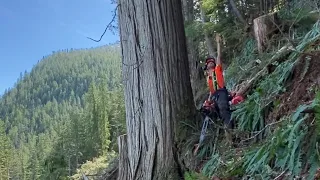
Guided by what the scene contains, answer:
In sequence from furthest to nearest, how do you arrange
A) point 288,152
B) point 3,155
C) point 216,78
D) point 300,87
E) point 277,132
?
1. point 3,155
2. point 216,78
3. point 300,87
4. point 277,132
5. point 288,152

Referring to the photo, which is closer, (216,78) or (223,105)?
(223,105)

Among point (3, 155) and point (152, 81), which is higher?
point (152, 81)

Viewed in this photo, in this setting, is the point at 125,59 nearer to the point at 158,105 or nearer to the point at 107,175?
the point at 158,105

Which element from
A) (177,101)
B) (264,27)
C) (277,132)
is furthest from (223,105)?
(264,27)

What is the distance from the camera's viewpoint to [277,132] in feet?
9.05

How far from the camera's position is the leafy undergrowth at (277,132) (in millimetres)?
2514

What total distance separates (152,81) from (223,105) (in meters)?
0.83

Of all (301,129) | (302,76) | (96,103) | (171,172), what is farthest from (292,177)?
(96,103)

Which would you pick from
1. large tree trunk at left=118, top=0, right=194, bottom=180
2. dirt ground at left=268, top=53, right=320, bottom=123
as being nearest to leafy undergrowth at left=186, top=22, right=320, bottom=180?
dirt ground at left=268, top=53, right=320, bottom=123

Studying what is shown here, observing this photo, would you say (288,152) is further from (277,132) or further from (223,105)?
(223,105)

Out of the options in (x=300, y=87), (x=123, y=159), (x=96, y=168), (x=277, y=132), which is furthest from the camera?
(x=96, y=168)

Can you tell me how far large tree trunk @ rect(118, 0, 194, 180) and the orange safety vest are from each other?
559 mm

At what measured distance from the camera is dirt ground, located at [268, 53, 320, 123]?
3.20m

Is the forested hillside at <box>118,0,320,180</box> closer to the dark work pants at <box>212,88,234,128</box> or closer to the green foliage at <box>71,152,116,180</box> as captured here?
the dark work pants at <box>212,88,234,128</box>
